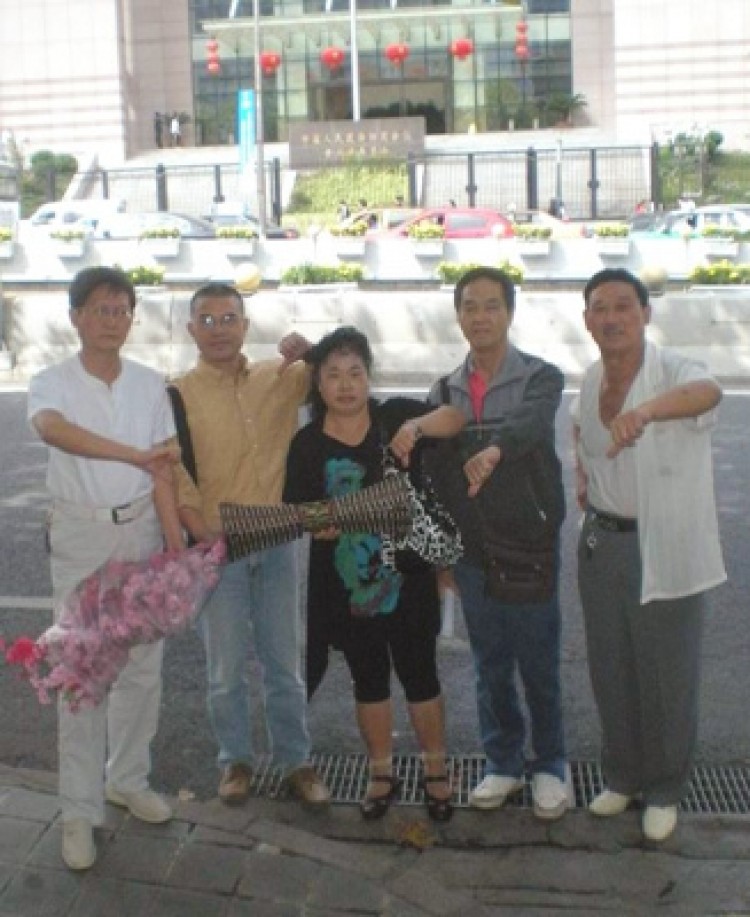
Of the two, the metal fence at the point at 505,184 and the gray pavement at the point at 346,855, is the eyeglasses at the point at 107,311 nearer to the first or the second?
the gray pavement at the point at 346,855

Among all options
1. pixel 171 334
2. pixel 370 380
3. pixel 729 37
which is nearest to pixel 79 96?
pixel 729 37

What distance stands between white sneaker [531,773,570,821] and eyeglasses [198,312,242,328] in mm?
1855

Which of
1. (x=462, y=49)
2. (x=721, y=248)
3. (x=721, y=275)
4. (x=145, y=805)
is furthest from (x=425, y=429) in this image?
(x=462, y=49)

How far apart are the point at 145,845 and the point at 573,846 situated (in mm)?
1361

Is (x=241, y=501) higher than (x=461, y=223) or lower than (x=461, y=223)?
lower

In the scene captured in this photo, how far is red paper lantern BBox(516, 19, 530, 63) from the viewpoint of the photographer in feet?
173

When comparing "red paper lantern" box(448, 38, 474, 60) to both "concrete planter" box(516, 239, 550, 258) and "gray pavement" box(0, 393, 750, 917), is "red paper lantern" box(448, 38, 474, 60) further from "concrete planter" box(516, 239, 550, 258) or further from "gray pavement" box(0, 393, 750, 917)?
"gray pavement" box(0, 393, 750, 917)

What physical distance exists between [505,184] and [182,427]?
121ft

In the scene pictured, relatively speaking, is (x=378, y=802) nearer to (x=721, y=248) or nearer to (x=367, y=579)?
(x=367, y=579)

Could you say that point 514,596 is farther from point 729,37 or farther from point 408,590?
point 729,37

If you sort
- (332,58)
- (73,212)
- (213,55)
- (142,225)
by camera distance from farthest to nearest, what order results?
(213,55)
(332,58)
(73,212)
(142,225)

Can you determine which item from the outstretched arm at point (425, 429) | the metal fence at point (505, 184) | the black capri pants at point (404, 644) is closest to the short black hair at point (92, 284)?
the outstretched arm at point (425, 429)

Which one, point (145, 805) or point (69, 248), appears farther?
point (69, 248)

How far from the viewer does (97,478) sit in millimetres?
4461
